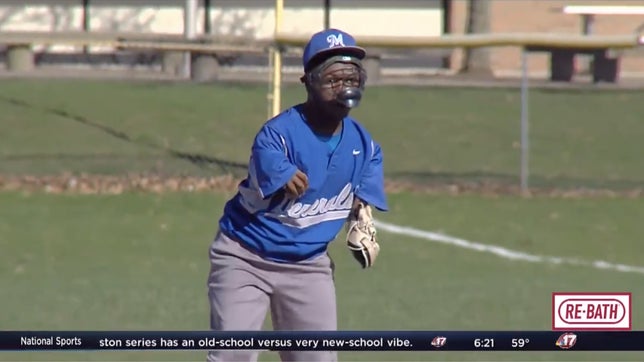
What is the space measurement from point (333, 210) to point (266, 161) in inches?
17.7

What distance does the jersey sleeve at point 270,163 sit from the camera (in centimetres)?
520

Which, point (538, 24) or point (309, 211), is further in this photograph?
point (538, 24)

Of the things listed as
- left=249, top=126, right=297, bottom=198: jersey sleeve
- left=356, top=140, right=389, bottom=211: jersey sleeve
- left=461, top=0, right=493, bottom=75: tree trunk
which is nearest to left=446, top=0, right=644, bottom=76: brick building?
left=461, top=0, right=493, bottom=75: tree trunk

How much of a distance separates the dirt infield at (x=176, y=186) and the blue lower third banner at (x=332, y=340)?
907 centimetres

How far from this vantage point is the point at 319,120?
213 inches

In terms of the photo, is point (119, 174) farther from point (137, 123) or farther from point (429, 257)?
point (429, 257)

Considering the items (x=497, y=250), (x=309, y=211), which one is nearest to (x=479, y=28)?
(x=497, y=250)

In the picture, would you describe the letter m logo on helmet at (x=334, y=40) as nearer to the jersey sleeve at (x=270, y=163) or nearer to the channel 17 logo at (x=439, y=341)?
the jersey sleeve at (x=270, y=163)

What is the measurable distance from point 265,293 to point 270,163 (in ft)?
2.06

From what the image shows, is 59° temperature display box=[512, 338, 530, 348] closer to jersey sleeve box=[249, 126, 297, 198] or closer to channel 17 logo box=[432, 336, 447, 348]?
channel 17 logo box=[432, 336, 447, 348]

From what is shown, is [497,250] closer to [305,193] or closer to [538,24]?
[305,193]

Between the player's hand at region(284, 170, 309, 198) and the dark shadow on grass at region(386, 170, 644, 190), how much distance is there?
954cm

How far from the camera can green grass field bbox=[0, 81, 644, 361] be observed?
917cm

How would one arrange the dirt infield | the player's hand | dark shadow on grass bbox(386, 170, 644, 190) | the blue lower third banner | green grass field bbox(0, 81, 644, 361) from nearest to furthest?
the blue lower third banner < the player's hand < green grass field bbox(0, 81, 644, 361) < the dirt infield < dark shadow on grass bbox(386, 170, 644, 190)
